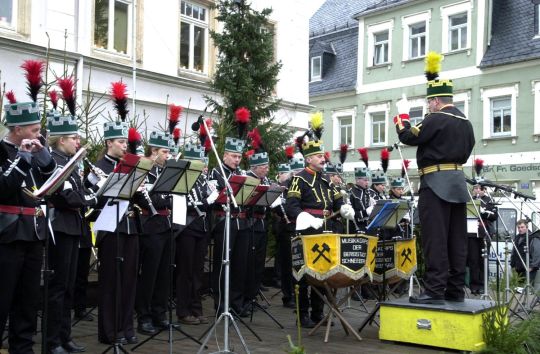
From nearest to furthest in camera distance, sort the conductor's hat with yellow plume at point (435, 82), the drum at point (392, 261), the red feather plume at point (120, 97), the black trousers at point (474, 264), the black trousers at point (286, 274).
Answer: the red feather plume at point (120, 97) → the conductor's hat with yellow plume at point (435, 82) → the drum at point (392, 261) → the black trousers at point (286, 274) → the black trousers at point (474, 264)

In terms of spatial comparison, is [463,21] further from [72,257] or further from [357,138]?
[72,257]

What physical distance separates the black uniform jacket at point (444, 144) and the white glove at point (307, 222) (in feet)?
4.32

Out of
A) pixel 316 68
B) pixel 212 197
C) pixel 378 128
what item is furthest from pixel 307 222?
pixel 316 68

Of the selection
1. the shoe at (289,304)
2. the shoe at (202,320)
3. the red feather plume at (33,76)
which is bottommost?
the shoe at (289,304)

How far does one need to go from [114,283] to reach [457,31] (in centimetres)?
2689

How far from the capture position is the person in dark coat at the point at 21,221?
529 cm

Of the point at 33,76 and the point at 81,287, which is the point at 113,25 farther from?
the point at 33,76

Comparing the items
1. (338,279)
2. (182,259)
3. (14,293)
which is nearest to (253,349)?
(338,279)

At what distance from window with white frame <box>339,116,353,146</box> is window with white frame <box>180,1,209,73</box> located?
16.3 m

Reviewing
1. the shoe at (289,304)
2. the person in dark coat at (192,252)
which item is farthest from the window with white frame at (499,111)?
the person in dark coat at (192,252)

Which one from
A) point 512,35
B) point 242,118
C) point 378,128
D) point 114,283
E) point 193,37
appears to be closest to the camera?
point 114,283

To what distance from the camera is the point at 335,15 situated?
40000 millimetres

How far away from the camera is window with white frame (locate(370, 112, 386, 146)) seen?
33.8m

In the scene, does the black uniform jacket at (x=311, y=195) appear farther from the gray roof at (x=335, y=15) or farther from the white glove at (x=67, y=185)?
the gray roof at (x=335, y=15)
